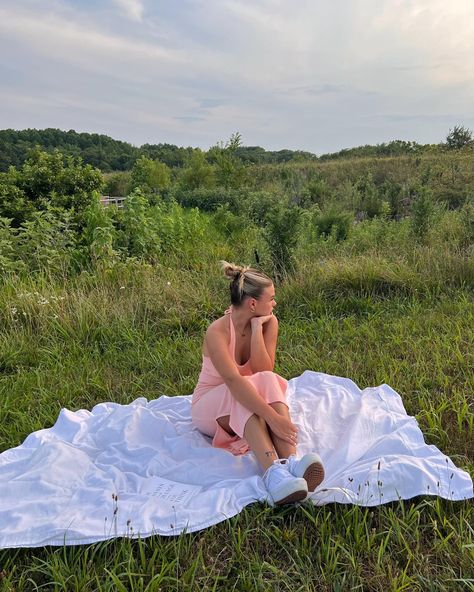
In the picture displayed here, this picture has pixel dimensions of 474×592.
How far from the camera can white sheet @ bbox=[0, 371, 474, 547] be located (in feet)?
6.50

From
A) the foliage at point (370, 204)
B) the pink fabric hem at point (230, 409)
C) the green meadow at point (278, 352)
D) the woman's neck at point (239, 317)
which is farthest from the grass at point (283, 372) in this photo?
the foliage at point (370, 204)

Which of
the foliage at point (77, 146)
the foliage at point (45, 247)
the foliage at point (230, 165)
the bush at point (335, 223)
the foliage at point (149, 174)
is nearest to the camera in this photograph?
the foliage at point (45, 247)

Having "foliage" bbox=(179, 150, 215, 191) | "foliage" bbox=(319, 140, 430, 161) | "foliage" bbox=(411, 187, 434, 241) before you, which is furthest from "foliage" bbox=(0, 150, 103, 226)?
"foliage" bbox=(319, 140, 430, 161)

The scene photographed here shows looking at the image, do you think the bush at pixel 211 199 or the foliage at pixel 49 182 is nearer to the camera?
the foliage at pixel 49 182

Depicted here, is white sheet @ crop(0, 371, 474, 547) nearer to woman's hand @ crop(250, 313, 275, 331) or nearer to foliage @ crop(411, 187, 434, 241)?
woman's hand @ crop(250, 313, 275, 331)

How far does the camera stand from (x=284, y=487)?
197 cm

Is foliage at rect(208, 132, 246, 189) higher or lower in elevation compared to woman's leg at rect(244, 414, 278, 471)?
higher

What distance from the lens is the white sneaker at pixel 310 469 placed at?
2008 mm

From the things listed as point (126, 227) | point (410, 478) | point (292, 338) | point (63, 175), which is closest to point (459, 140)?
point (63, 175)

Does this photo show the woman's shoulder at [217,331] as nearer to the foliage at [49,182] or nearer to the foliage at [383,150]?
the foliage at [49,182]

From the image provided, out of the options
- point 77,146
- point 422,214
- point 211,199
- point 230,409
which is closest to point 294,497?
point 230,409

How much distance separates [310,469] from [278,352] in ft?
6.06

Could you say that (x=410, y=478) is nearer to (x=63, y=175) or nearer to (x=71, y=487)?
(x=71, y=487)

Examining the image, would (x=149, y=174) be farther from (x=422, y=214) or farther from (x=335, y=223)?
(x=422, y=214)
